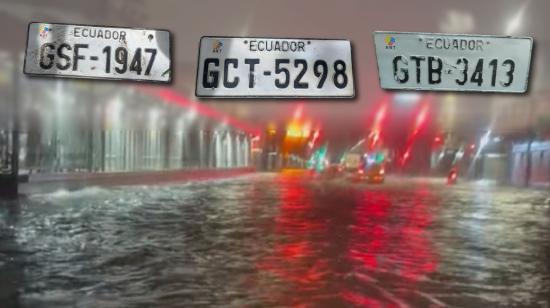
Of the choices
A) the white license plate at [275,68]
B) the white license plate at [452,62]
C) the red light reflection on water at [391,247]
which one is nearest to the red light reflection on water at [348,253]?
the red light reflection on water at [391,247]

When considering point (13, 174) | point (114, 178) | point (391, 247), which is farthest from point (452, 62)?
point (114, 178)

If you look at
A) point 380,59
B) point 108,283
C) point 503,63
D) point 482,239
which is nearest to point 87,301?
point 108,283

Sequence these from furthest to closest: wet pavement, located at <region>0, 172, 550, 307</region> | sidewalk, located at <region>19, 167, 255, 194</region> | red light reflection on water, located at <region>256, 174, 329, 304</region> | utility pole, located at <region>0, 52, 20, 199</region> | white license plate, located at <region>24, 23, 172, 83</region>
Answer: sidewalk, located at <region>19, 167, 255, 194</region>, utility pole, located at <region>0, 52, 20, 199</region>, red light reflection on water, located at <region>256, 174, 329, 304</region>, wet pavement, located at <region>0, 172, 550, 307</region>, white license plate, located at <region>24, 23, 172, 83</region>

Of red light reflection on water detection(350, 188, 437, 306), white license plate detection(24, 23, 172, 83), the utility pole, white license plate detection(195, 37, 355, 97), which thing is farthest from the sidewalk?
white license plate detection(195, 37, 355, 97)

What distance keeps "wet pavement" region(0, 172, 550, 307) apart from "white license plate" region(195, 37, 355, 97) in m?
2.17

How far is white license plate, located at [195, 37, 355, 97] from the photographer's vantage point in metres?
6.52

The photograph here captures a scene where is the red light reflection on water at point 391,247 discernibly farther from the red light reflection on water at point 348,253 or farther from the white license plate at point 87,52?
the white license plate at point 87,52

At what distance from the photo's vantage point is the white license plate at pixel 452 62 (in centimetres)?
654

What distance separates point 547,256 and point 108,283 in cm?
733

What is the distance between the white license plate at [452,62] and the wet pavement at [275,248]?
228 centimetres

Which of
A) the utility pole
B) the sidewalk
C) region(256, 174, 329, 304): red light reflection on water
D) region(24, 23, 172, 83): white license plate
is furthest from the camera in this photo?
the sidewalk

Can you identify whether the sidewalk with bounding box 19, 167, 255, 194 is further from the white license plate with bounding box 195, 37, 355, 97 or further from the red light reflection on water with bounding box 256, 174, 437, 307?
the white license plate with bounding box 195, 37, 355, 97

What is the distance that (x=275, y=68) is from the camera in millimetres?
6516

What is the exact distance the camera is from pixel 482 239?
44.5 feet
